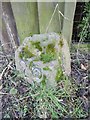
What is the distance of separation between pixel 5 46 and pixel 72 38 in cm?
51

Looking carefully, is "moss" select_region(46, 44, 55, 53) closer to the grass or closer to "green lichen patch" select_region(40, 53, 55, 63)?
"green lichen patch" select_region(40, 53, 55, 63)

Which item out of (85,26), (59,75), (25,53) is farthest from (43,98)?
(85,26)

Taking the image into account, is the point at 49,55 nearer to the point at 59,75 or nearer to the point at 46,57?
the point at 46,57

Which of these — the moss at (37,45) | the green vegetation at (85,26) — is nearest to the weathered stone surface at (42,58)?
the moss at (37,45)

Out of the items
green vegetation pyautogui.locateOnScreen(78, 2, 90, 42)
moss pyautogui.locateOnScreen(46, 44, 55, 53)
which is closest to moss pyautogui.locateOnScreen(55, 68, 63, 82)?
moss pyautogui.locateOnScreen(46, 44, 55, 53)

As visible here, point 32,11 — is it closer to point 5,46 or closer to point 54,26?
point 54,26

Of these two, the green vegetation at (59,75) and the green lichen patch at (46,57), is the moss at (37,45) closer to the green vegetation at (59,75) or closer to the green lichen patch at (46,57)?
the green lichen patch at (46,57)

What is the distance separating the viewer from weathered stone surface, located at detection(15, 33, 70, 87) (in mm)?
1592

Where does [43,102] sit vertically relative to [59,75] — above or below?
below

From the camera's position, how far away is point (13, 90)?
177 centimetres

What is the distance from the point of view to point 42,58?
5.29 ft

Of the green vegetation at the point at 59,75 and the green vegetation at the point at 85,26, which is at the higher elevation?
the green vegetation at the point at 85,26

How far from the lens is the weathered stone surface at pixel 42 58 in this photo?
62.7 inches

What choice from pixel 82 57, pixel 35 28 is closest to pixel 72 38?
pixel 82 57
